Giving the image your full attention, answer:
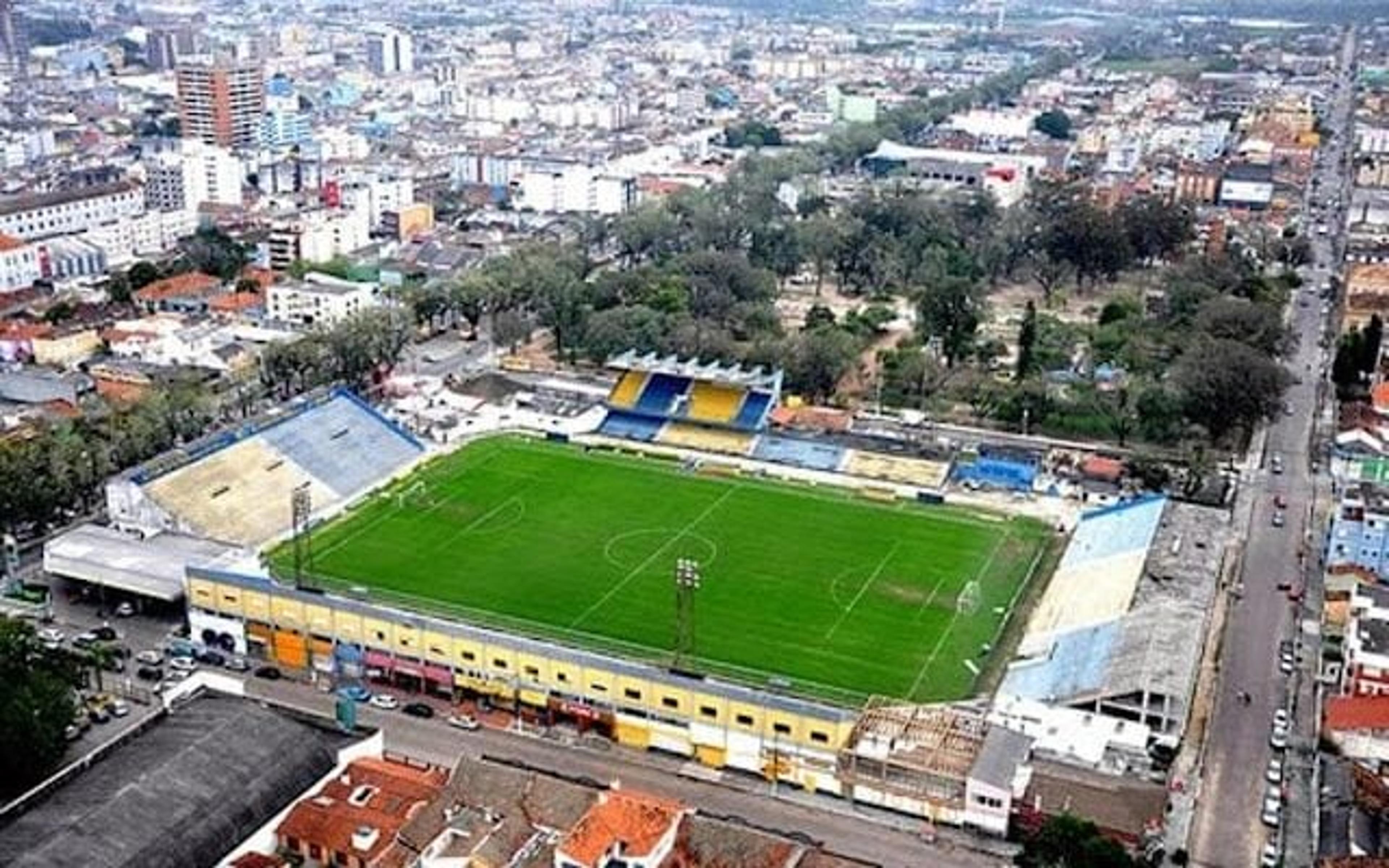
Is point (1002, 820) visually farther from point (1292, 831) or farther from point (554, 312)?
point (554, 312)

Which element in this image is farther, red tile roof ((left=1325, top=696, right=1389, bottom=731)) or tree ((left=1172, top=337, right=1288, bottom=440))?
tree ((left=1172, top=337, right=1288, bottom=440))

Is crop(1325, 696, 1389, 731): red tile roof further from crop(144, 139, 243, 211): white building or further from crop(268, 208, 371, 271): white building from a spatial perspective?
crop(144, 139, 243, 211): white building

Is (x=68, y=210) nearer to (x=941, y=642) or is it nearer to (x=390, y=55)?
(x=941, y=642)

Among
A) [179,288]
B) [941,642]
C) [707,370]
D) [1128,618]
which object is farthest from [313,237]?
[1128,618]

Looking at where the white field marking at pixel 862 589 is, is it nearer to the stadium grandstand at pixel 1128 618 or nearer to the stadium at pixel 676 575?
the stadium at pixel 676 575

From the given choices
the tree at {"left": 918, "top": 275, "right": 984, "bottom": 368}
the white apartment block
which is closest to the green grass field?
the tree at {"left": 918, "top": 275, "right": 984, "bottom": 368}

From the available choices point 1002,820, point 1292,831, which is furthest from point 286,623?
point 1292,831

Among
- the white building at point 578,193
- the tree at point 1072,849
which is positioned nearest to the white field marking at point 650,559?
the tree at point 1072,849
